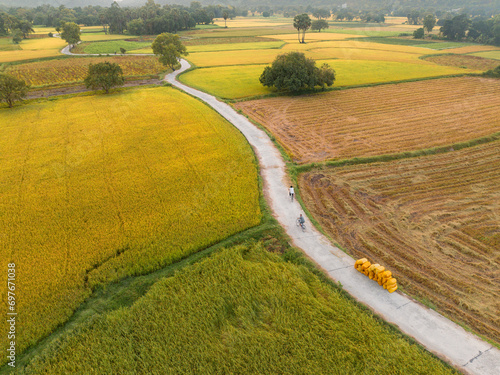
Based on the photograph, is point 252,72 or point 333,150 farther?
point 252,72

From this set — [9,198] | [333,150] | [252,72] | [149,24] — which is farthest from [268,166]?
[149,24]

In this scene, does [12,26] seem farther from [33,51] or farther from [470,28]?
[470,28]

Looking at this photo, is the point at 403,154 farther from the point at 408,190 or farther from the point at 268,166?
the point at 268,166

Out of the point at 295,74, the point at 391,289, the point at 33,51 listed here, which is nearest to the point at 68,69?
the point at 33,51

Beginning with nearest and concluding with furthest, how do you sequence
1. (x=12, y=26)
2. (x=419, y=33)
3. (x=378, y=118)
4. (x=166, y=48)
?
(x=378, y=118)
(x=166, y=48)
(x=12, y=26)
(x=419, y=33)

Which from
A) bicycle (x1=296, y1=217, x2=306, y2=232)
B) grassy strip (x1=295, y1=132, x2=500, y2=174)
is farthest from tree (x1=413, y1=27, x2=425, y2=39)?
bicycle (x1=296, y1=217, x2=306, y2=232)

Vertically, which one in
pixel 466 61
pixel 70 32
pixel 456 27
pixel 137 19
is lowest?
pixel 466 61
